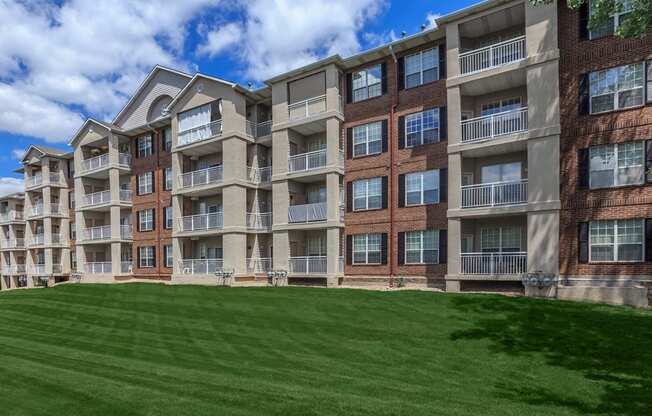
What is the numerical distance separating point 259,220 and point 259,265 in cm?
289

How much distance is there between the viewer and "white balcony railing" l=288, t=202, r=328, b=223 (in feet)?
75.1

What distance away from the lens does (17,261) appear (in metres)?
49.5

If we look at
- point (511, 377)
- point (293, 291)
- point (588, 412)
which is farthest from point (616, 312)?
point (293, 291)

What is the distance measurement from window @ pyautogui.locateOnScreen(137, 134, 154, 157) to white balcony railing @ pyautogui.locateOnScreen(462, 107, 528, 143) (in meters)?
24.1

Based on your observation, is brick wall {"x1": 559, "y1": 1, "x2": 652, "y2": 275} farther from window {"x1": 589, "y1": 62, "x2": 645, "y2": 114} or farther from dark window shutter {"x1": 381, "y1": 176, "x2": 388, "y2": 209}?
dark window shutter {"x1": 381, "y1": 176, "x2": 388, "y2": 209}

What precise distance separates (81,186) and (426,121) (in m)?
30.6

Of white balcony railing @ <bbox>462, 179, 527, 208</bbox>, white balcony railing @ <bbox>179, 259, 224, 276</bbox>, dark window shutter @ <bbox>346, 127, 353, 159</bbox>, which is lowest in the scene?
white balcony railing @ <bbox>179, 259, 224, 276</bbox>

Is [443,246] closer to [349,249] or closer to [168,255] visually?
[349,249]

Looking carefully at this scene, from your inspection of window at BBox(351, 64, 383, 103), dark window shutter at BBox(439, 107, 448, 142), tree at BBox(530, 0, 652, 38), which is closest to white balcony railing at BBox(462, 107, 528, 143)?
dark window shutter at BBox(439, 107, 448, 142)

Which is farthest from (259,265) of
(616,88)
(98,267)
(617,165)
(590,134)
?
(616,88)

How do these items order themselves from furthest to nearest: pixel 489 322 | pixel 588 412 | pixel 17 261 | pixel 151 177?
pixel 17 261
pixel 151 177
pixel 489 322
pixel 588 412

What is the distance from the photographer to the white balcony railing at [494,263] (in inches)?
685

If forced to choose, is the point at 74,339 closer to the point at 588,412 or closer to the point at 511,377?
the point at 511,377

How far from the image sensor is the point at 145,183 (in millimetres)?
32656
